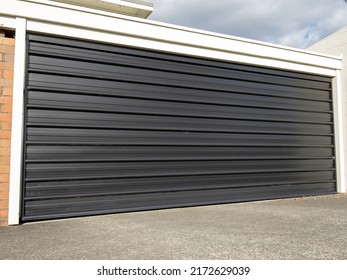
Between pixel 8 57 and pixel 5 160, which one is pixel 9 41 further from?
pixel 5 160

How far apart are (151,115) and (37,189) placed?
2.28 metres

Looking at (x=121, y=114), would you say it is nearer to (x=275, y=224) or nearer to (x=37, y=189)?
(x=37, y=189)

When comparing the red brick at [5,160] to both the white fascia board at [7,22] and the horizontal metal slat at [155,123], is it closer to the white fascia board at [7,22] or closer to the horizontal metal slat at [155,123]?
the horizontal metal slat at [155,123]

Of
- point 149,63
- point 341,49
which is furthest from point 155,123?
point 341,49

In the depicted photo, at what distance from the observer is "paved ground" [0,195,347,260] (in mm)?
2762

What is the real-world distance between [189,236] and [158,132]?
2.49m

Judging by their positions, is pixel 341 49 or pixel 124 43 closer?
pixel 124 43

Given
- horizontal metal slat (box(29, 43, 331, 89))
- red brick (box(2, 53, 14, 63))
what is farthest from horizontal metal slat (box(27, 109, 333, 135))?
horizontal metal slat (box(29, 43, 331, 89))

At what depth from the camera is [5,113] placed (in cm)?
438

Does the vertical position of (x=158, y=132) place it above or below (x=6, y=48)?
below

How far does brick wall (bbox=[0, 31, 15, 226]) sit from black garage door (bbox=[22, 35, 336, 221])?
A: 249 mm

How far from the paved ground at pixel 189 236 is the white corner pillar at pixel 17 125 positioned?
0.35 metres

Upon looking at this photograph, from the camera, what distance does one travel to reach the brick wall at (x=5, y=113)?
4.30 m

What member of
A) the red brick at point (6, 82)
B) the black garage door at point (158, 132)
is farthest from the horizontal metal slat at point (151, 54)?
the red brick at point (6, 82)
